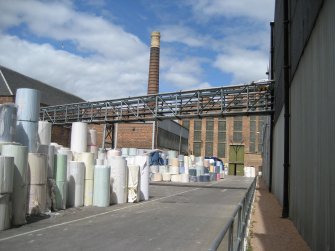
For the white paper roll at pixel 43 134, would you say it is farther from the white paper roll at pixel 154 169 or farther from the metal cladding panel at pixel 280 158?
the white paper roll at pixel 154 169

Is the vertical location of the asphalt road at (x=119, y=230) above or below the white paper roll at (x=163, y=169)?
below

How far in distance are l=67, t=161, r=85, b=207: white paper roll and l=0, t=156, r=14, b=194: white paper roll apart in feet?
16.3

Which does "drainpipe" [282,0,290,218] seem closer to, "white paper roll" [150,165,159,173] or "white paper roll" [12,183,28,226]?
"white paper roll" [12,183,28,226]

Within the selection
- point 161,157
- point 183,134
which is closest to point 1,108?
point 161,157

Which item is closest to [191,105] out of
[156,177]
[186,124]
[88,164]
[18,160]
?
[156,177]

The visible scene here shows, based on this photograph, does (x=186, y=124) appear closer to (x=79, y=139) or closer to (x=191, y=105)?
(x=191, y=105)

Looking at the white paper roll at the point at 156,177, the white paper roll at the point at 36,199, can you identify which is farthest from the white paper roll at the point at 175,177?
the white paper roll at the point at 36,199

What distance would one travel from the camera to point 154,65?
57812 millimetres

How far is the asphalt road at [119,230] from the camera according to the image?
9148 millimetres

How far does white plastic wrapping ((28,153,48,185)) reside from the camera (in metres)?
12.9

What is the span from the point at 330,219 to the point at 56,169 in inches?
395

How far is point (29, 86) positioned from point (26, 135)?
51.3 m

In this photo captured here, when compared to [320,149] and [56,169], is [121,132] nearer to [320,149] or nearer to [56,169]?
[56,169]

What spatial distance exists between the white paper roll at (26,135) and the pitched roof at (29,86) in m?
45.4
